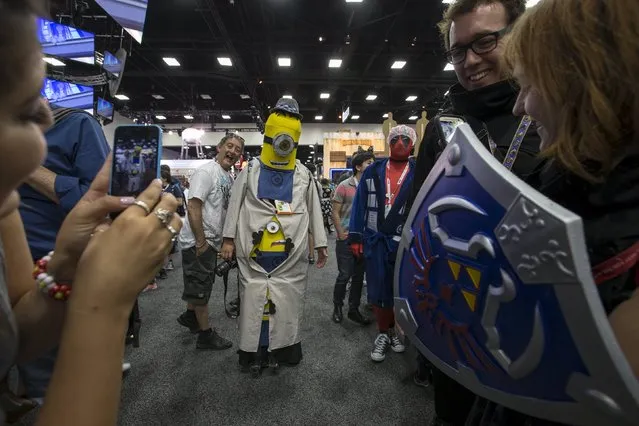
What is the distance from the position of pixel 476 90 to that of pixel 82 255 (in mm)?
1114

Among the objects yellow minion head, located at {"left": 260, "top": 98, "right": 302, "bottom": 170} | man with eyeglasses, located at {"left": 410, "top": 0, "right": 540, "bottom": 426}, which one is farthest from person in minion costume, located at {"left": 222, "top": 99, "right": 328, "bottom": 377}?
man with eyeglasses, located at {"left": 410, "top": 0, "right": 540, "bottom": 426}

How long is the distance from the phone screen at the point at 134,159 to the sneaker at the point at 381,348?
237 cm

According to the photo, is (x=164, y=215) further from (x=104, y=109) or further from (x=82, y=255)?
(x=104, y=109)

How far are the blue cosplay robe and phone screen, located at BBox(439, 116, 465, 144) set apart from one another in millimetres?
1178

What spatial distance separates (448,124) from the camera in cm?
105

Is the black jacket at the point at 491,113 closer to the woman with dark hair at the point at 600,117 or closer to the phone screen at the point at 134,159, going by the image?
the woman with dark hair at the point at 600,117

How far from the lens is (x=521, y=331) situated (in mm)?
485

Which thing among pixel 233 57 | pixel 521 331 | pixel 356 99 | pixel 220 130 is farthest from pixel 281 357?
pixel 220 130

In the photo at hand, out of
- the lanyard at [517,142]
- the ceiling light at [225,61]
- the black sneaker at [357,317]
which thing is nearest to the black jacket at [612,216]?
the lanyard at [517,142]

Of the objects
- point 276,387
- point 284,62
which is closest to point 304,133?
point 284,62

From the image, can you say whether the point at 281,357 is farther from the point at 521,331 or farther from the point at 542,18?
the point at 542,18

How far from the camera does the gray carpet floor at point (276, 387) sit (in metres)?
1.94

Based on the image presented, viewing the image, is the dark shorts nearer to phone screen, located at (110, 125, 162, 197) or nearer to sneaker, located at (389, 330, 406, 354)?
sneaker, located at (389, 330, 406, 354)

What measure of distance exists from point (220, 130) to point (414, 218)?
17756 mm
